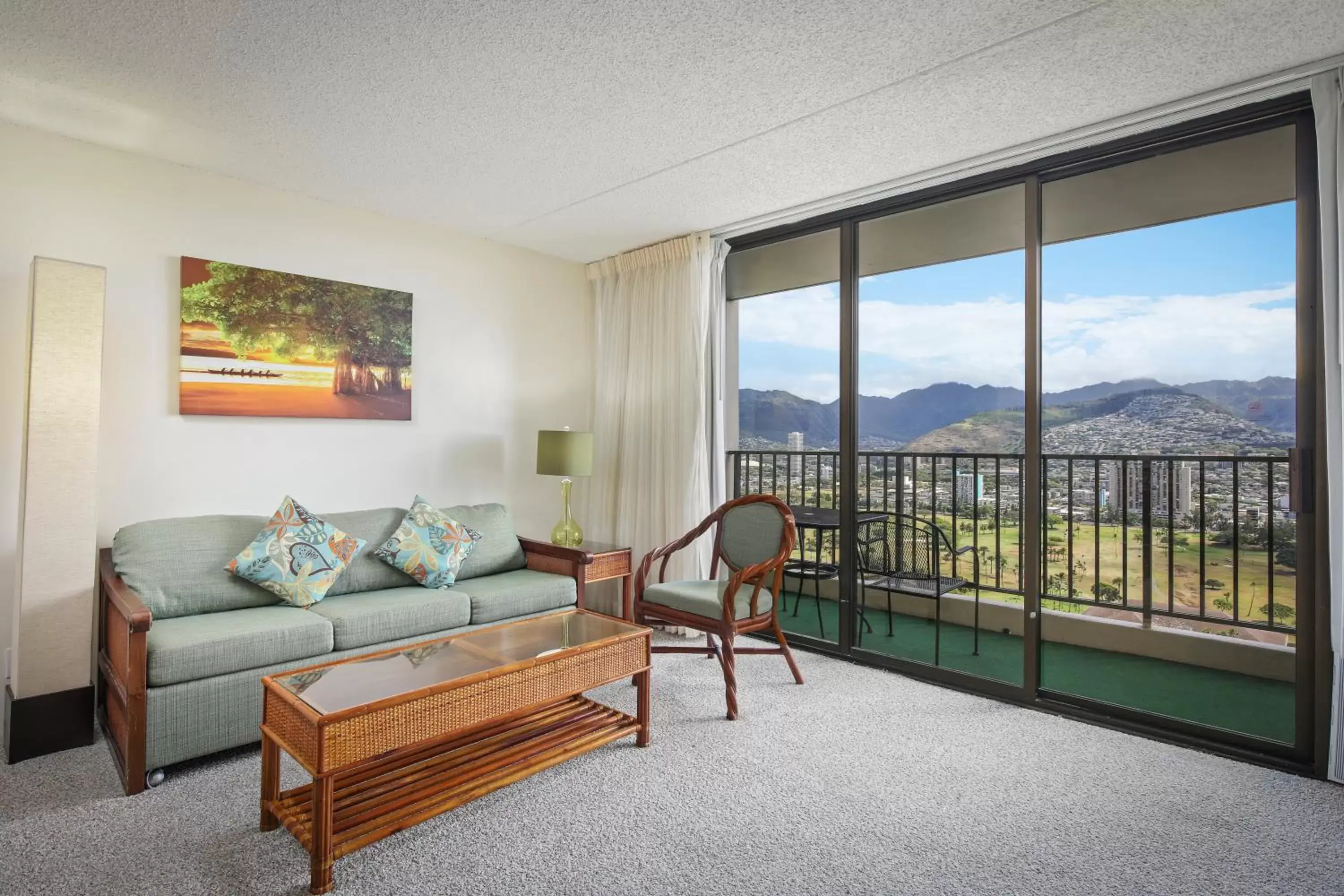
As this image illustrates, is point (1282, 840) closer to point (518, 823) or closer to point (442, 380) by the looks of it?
point (518, 823)

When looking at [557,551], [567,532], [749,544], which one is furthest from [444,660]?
[567,532]

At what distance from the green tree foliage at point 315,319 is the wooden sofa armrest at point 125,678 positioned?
4.13 feet

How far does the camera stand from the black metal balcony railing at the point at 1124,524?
3549 mm

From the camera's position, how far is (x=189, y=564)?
2.91 m

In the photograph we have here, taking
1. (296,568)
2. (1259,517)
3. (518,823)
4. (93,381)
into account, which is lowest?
(518,823)

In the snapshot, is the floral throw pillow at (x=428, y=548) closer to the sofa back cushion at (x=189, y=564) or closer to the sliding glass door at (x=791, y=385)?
the sofa back cushion at (x=189, y=564)

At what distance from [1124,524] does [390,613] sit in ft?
13.0

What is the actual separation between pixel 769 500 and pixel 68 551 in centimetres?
296

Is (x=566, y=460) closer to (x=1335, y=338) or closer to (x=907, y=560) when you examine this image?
(x=907, y=560)

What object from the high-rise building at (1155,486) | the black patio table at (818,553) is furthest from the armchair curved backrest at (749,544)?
the high-rise building at (1155,486)

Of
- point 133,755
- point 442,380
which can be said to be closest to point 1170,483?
point 442,380

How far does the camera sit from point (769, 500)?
3635 millimetres

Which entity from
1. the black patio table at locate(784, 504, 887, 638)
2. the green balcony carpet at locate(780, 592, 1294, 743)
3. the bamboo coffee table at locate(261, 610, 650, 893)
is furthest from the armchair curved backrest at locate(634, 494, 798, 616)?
the green balcony carpet at locate(780, 592, 1294, 743)

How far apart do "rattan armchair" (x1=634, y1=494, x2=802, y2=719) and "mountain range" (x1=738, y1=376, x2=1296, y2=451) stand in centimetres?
79
